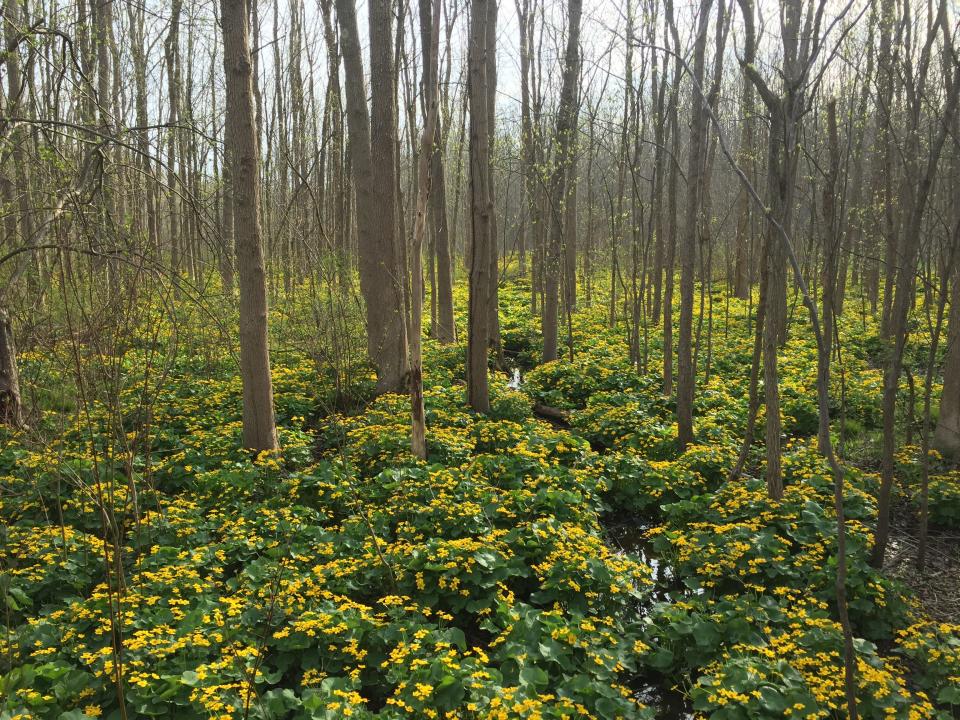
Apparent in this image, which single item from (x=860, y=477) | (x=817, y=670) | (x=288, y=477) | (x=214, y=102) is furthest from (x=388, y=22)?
(x=214, y=102)

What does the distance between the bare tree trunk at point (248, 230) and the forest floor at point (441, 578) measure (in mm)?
499

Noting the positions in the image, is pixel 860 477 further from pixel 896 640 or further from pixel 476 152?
pixel 476 152

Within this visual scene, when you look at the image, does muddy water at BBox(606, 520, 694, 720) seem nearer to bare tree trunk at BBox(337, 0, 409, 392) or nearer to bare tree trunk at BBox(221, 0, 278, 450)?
bare tree trunk at BBox(221, 0, 278, 450)

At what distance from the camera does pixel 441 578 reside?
13.6 feet

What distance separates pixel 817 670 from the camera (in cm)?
346

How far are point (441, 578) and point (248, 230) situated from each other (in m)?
3.95

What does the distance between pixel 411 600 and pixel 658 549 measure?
222 centimetres

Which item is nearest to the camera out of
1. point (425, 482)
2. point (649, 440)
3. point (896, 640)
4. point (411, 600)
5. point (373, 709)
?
point (373, 709)

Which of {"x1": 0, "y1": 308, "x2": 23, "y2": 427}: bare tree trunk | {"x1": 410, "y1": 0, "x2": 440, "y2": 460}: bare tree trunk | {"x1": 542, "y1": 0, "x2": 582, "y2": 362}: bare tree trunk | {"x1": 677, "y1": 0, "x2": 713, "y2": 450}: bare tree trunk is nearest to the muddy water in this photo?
{"x1": 677, "y1": 0, "x2": 713, "y2": 450}: bare tree trunk

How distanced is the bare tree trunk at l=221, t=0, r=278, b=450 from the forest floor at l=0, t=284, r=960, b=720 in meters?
0.50

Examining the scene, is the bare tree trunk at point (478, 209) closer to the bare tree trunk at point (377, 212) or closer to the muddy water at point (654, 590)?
the bare tree trunk at point (377, 212)

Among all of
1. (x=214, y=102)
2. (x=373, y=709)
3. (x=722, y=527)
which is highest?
(x=214, y=102)

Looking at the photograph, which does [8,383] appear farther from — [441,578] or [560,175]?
[560,175]

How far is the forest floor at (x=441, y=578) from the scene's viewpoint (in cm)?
307
